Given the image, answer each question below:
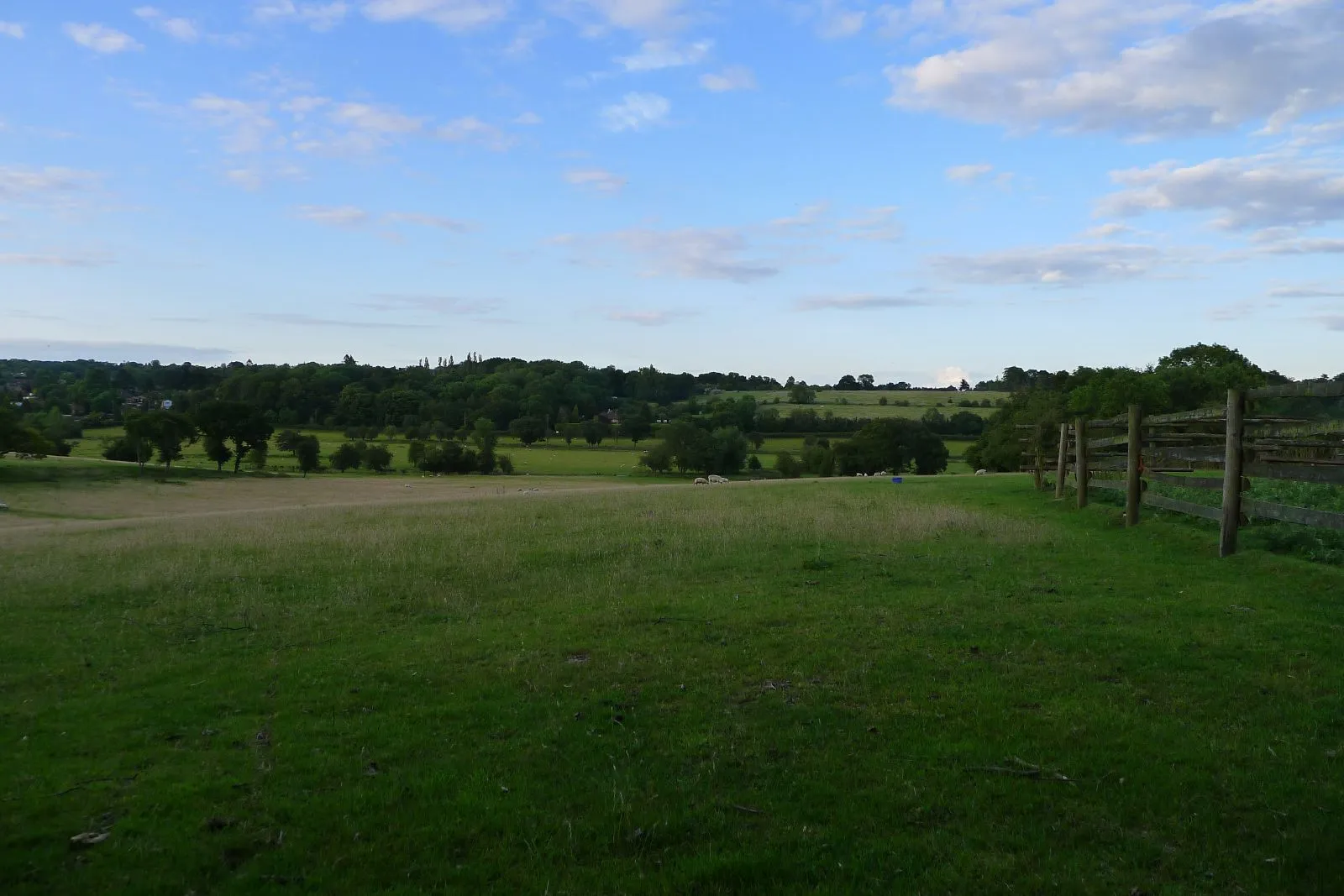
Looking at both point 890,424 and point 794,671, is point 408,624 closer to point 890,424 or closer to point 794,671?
point 794,671

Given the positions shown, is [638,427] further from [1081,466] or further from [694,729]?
[694,729]

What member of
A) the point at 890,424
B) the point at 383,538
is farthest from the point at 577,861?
the point at 890,424

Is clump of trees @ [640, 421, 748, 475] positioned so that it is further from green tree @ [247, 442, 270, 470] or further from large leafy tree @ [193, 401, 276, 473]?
large leafy tree @ [193, 401, 276, 473]

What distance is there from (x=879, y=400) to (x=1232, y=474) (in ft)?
482

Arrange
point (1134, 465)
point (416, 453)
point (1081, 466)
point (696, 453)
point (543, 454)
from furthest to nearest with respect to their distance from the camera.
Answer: point (543, 454), point (416, 453), point (696, 453), point (1081, 466), point (1134, 465)

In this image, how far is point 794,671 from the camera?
319 inches

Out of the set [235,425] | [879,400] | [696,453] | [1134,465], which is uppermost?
[879,400]

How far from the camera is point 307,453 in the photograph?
294 feet

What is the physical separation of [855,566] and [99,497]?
5549cm

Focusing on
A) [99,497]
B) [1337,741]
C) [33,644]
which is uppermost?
[1337,741]

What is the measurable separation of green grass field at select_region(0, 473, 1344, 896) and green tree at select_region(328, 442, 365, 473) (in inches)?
3261

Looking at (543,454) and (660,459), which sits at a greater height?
(660,459)

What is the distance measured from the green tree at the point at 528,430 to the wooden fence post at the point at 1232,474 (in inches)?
4279

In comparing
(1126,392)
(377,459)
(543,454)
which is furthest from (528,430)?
(1126,392)
